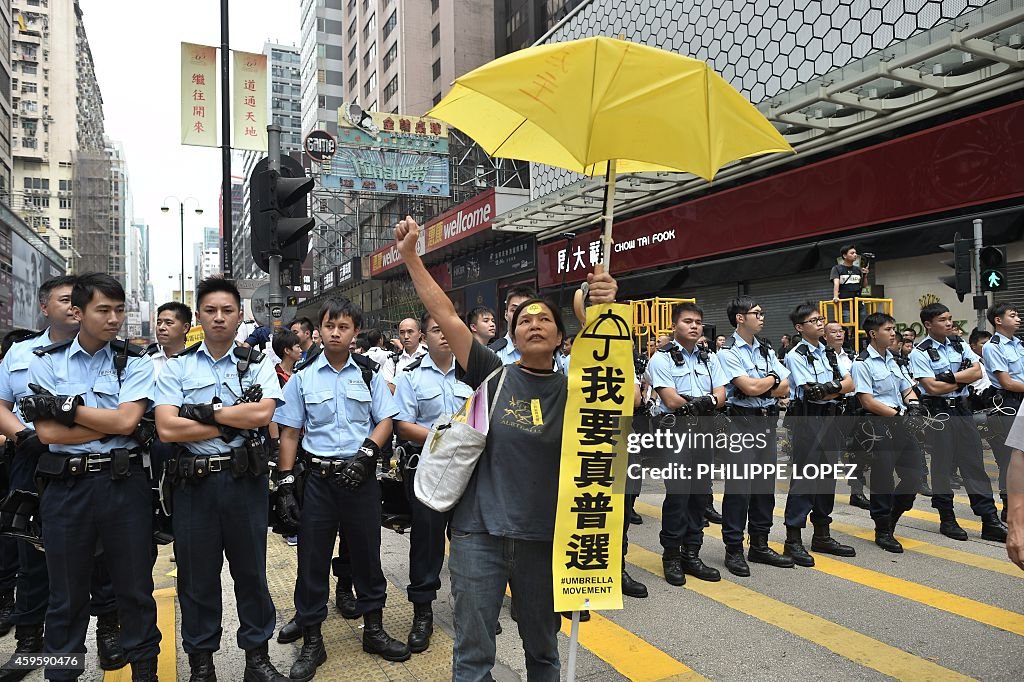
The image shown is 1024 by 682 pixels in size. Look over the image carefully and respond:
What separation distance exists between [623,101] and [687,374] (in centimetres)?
Result: 344

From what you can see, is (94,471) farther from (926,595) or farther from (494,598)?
(926,595)

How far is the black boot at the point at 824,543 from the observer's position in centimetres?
602

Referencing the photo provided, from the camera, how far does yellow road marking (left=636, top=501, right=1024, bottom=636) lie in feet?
14.7

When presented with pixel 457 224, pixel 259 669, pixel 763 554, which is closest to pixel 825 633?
pixel 763 554

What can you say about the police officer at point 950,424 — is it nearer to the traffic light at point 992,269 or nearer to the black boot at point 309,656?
the traffic light at point 992,269

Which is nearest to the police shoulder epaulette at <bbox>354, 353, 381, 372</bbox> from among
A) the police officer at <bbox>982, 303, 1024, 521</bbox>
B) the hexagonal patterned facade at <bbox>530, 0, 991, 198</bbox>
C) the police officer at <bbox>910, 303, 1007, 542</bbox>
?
the police officer at <bbox>910, 303, 1007, 542</bbox>

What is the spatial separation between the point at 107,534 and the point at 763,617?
3.96 meters

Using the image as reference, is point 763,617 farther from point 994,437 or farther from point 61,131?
point 61,131

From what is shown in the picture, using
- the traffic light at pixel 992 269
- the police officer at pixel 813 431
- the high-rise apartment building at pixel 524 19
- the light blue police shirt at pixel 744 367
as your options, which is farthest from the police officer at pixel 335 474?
the high-rise apartment building at pixel 524 19

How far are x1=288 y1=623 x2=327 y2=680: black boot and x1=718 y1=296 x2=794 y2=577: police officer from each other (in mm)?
3275

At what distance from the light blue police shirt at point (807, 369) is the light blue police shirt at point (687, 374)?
99 centimetres

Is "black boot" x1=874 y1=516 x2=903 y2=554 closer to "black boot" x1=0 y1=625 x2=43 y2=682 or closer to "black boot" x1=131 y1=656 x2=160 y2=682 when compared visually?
"black boot" x1=131 y1=656 x2=160 y2=682

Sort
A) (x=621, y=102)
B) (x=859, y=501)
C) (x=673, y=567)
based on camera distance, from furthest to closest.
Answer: (x=859, y=501), (x=673, y=567), (x=621, y=102)

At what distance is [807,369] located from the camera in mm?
6410
